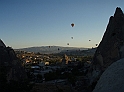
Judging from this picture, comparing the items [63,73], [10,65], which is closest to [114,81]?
[10,65]

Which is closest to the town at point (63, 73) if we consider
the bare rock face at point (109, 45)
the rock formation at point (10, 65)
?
the bare rock face at point (109, 45)

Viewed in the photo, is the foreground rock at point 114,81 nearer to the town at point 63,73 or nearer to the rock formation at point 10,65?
the rock formation at point 10,65

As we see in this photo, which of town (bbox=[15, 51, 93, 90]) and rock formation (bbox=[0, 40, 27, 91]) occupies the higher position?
rock formation (bbox=[0, 40, 27, 91])

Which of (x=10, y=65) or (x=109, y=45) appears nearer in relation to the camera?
(x=10, y=65)

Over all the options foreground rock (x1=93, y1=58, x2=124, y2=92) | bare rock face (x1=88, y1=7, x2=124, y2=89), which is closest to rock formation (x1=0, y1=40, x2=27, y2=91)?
bare rock face (x1=88, y1=7, x2=124, y2=89)

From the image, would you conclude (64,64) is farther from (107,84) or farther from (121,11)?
(107,84)

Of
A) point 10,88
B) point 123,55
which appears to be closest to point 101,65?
point 123,55

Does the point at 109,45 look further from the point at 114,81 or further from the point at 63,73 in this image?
the point at 63,73

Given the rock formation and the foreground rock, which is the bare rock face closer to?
the rock formation
